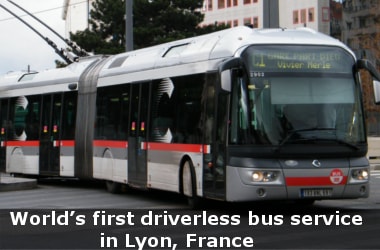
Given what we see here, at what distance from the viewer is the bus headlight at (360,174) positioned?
47.7ft

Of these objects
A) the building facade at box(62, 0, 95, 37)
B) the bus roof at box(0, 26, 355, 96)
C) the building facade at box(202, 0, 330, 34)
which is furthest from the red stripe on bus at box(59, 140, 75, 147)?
the building facade at box(62, 0, 95, 37)

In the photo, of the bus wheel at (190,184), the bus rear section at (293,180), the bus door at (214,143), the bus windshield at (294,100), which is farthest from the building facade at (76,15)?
the bus rear section at (293,180)

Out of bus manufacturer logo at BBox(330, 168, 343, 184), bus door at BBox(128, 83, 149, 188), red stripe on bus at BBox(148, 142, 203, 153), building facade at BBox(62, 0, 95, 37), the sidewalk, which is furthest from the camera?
building facade at BBox(62, 0, 95, 37)

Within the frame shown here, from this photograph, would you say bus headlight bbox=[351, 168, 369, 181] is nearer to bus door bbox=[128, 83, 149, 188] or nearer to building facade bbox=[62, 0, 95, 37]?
bus door bbox=[128, 83, 149, 188]

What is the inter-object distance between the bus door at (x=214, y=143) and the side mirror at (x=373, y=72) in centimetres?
241

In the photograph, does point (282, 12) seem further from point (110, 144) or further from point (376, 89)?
point (376, 89)

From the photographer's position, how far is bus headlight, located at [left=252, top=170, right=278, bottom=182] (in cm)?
1399

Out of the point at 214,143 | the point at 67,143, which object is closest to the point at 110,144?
the point at 67,143

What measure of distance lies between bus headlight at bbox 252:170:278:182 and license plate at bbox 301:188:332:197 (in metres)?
0.57

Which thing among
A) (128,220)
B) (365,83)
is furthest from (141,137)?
(365,83)

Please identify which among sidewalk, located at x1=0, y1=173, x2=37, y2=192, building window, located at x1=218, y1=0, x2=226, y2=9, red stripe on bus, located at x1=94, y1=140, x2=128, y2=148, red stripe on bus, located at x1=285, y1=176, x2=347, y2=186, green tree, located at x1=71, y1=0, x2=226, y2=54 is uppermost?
building window, located at x1=218, y1=0, x2=226, y2=9

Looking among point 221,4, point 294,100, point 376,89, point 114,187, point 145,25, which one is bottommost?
point 114,187

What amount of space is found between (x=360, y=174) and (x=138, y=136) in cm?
528

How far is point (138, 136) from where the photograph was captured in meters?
18.1
